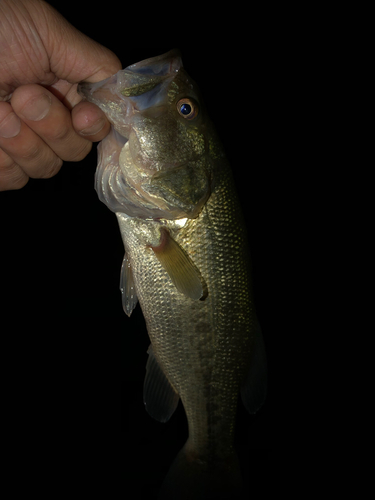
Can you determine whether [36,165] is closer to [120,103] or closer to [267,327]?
[120,103]

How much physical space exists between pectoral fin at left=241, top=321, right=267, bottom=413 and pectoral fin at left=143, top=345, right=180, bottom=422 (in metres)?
0.29

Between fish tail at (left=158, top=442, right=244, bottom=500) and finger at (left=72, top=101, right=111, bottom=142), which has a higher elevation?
finger at (left=72, top=101, right=111, bottom=142)

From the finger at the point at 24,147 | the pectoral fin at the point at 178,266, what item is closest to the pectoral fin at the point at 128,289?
the pectoral fin at the point at 178,266

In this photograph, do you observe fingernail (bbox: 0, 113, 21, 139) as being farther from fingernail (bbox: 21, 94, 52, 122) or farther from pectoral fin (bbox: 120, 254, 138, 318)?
pectoral fin (bbox: 120, 254, 138, 318)

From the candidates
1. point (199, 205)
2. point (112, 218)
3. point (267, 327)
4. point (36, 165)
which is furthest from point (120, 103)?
point (267, 327)

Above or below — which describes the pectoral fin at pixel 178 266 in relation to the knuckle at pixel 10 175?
below

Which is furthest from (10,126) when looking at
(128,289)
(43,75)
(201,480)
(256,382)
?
(201,480)

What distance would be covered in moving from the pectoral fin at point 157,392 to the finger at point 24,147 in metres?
0.83

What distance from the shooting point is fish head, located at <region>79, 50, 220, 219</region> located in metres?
0.87

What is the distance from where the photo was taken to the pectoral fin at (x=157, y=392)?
45.6 inches

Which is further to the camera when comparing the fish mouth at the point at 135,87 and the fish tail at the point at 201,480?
the fish tail at the point at 201,480

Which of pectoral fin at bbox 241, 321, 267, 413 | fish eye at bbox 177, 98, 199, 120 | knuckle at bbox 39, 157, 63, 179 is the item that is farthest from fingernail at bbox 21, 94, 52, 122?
pectoral fin at bbox 241, 321, 267, 413

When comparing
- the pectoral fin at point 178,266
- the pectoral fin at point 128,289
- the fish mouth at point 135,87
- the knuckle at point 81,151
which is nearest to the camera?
the fish mouth at point 135,87

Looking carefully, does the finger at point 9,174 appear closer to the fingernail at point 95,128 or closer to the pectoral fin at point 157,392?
the fingernail at point 95,128
